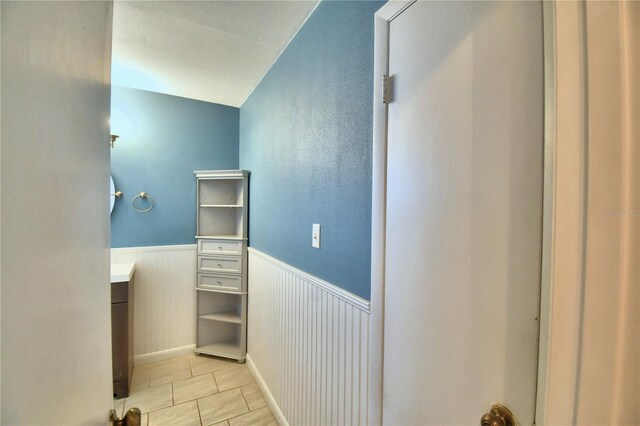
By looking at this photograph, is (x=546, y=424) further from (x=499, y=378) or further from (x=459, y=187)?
(x=459, y=187)

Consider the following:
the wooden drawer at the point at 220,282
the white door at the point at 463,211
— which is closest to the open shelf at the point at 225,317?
the wooden drawer at the point at 220,282

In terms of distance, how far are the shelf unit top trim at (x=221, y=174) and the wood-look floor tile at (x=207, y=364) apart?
6.11ft

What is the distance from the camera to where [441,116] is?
0.78 meters

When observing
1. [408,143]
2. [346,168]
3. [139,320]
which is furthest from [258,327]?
[408,143]

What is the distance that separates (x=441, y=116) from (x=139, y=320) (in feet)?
10.5

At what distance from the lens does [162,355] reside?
8.98 feet

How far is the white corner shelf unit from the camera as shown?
2672mm

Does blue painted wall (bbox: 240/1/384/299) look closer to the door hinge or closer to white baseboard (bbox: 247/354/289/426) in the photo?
the door hinge

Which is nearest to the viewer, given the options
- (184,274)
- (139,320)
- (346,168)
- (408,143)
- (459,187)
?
(459,187)

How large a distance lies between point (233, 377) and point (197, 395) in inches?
12.8

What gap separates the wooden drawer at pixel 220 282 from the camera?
8.72 ft

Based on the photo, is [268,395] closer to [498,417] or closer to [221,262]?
[221,262]

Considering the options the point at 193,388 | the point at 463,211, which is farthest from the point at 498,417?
the point at 193,388

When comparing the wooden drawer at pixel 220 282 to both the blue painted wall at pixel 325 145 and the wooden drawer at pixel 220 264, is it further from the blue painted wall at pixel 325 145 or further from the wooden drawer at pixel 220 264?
the blue painted wall at pixel 325 145
